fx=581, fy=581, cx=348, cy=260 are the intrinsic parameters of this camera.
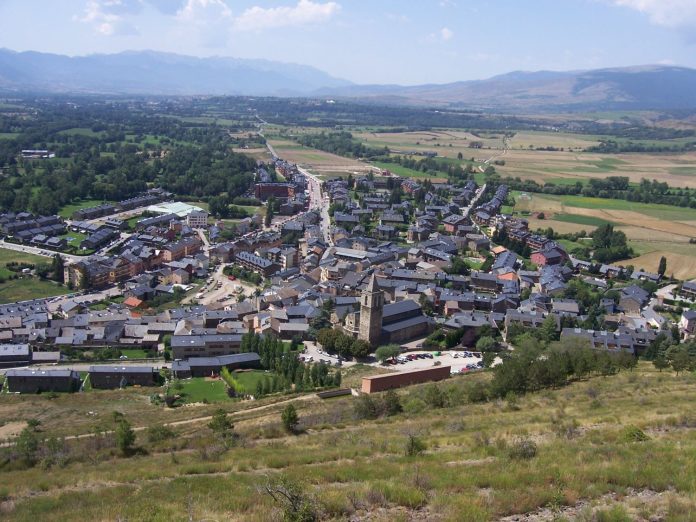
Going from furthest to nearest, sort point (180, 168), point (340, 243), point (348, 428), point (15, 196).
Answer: point (180, 168)
point (15, 196)
point (340, 243)
point (348, 428)

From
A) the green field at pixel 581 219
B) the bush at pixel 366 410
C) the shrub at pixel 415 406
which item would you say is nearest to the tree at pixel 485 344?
the shrub at pixel 415 406

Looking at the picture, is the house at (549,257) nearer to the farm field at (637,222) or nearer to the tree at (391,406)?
the farm field at (637,222)

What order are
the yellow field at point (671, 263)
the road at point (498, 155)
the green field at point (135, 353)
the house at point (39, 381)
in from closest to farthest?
the house at point (39, 381)
the green field at point (135, 353)
the yellow field at point (671, 263)
the road at point (498, 155)

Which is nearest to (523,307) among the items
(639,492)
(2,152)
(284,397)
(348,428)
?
(284,397)

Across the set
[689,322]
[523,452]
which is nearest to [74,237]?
[689,322]

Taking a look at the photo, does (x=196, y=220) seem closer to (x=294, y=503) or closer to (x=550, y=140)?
(x=294, y=503)

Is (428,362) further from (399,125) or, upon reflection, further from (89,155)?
(399,125)
